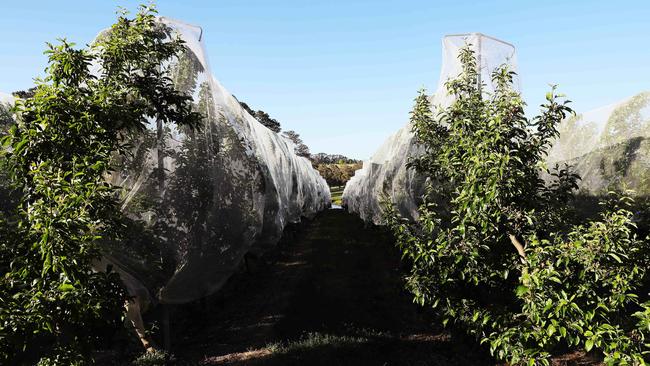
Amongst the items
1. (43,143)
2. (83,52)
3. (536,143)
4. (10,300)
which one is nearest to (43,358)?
(10,300)

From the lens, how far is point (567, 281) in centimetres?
516

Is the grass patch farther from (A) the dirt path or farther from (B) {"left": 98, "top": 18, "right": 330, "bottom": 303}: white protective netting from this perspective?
(B) {"left": 98, "top": 18, "right": 330, "bottom": 303}: white protective netting

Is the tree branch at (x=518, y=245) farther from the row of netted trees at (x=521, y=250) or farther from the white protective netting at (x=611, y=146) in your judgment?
→ the white protective netting at (x=611, y=146)

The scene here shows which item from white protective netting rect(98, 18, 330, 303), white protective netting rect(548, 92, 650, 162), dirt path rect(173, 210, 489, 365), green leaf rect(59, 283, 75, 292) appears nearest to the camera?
green leaf rect(59, 283, 75, 292)

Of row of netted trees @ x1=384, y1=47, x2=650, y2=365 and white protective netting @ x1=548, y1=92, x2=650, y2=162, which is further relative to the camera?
white protective netting @ x1=548, y1=92, x2=650, y2=162

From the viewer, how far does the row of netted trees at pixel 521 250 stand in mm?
4797

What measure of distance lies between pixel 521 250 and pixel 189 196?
6.13m

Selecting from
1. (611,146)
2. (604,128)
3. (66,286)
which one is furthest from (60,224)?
(604,128)

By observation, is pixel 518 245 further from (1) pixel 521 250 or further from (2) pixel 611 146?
(2) pixel 611 146

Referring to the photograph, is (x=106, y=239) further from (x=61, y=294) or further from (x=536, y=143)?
(x=536, y=143)

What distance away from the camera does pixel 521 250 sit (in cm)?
591

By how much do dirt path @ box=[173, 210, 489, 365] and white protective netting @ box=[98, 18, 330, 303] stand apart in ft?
6.12

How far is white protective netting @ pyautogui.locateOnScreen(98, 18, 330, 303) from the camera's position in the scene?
7.59 metres

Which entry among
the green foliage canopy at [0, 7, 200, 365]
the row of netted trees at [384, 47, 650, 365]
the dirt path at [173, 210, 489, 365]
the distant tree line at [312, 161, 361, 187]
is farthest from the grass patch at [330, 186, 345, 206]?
the green foliage canopy at [0, 7, 200, 365]
